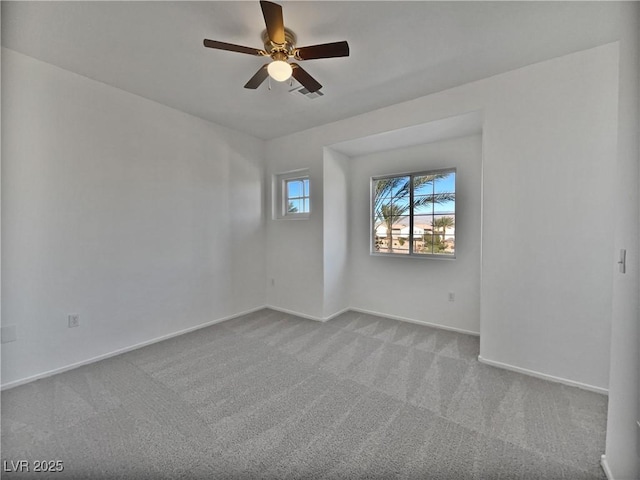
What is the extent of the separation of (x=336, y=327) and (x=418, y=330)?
1034 millimetres

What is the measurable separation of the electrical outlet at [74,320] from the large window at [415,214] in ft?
11.4

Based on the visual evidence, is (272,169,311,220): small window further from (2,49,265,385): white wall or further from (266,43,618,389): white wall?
(266,43,618,389): white wall

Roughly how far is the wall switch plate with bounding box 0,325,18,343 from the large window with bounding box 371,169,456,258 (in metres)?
3.82

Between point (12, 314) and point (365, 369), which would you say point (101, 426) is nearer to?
point (12, 314)

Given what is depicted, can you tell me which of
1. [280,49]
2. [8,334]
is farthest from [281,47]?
[8,334]

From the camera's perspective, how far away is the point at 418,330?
3326mm

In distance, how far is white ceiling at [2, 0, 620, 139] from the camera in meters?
1.69

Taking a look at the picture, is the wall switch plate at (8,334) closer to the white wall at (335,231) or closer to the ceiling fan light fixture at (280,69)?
the ceiling fan light fixture at (280,69)

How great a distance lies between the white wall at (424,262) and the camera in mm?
3205

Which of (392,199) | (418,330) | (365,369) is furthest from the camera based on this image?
(392,199)

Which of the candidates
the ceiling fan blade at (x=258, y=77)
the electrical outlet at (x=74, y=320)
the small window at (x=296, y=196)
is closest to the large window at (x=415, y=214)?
the small window at (x=296, y=196)

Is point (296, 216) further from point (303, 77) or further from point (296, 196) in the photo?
point (303, 77)

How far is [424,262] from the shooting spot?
11.7ft

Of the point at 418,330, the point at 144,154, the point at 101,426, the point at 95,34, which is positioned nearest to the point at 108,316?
the point at 101,426
